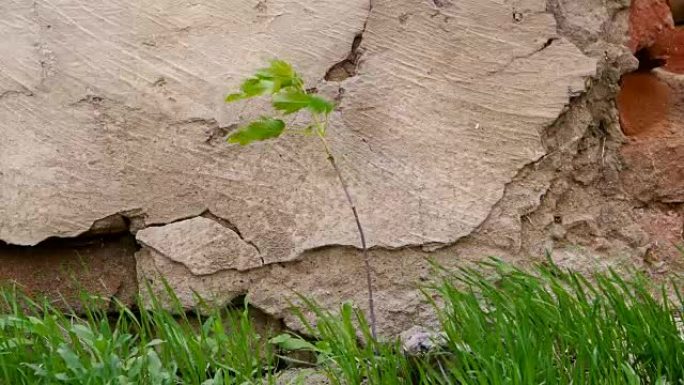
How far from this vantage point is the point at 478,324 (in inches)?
86.6

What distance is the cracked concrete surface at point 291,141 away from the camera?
260 cm

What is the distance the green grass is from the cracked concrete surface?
0.55 feet

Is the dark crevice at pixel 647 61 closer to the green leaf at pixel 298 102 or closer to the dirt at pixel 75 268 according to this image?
the green leaf at pixel 298 102

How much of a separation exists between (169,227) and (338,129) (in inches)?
17.9

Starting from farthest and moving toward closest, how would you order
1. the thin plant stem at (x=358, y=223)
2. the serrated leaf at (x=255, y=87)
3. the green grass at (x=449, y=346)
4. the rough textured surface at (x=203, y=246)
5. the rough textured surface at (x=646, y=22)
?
the rough textured surface at (x=646, y=22) → the rough textured surface at (x=203, y=246) → the thin plant stem at (x=358, y=223) → the serrated leaf at (x=255, y=87) → the green grass at (x=449, y=346)

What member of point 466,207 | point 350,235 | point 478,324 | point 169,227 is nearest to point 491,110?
point 466,207

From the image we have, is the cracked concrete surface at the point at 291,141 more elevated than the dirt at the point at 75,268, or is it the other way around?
the cracked concrete surface at the point at 291,141

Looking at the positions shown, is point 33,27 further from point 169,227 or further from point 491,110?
point 491,110

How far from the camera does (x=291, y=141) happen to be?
2.62m

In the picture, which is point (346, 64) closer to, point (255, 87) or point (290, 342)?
point (255, 87)

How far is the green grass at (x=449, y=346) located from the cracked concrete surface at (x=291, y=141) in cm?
17

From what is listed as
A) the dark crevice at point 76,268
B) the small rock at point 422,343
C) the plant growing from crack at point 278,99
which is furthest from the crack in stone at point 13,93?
the small rock at point 422,343

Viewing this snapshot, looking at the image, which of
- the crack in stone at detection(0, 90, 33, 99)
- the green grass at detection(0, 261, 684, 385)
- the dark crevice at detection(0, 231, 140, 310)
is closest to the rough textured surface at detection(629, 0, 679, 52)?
the green grass at detection(0, 261, 684, 385)

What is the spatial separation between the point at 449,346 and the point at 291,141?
2.21 ft
